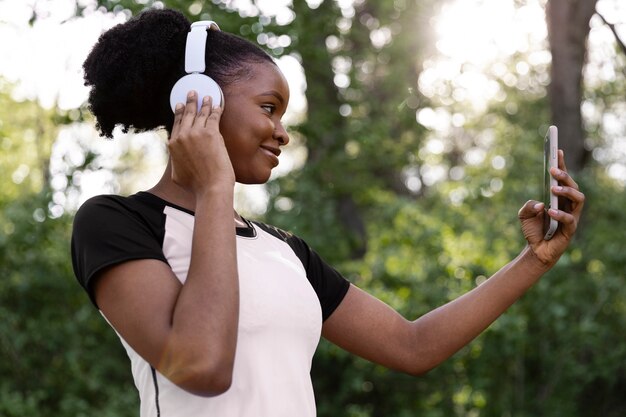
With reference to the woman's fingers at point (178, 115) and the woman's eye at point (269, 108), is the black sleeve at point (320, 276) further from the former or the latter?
the woman's fingers at point (178, 115)

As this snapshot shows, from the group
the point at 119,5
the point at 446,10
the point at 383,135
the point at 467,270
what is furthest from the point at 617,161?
the point at 119,5

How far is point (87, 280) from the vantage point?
1809 millimetres

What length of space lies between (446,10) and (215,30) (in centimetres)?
744

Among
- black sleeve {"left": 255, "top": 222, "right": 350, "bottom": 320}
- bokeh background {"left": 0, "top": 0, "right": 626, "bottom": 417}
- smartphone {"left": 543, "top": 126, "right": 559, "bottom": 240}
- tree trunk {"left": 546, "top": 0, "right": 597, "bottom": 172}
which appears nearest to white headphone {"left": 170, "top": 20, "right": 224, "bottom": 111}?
black sleeve {"left": 255, "top": 222, "right": 350, "bottom": 320}

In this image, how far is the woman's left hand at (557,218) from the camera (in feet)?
7.15

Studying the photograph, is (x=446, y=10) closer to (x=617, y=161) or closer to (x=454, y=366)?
(x=454, y=366)

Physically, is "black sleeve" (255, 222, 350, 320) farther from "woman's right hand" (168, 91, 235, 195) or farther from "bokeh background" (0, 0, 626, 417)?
"bokeh background" (0, 0, 626, 417)

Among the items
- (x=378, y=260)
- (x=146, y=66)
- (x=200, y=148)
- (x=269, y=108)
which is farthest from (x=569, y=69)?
(x=200, y=148)

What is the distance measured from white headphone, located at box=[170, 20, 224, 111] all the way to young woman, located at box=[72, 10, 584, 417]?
0.02 meters

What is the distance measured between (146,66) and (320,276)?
657 mm

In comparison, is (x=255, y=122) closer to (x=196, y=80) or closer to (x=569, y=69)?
(x=196, y=80)

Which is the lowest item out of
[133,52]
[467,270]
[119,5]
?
[467,270]

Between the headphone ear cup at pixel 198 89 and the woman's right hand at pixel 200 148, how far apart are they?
14 mm

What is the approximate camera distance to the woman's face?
6.66 feet
